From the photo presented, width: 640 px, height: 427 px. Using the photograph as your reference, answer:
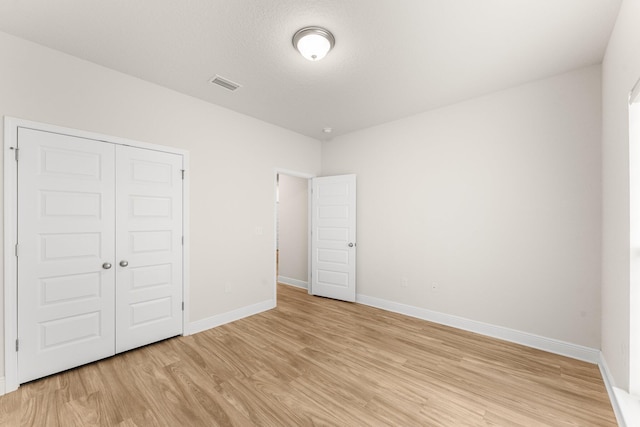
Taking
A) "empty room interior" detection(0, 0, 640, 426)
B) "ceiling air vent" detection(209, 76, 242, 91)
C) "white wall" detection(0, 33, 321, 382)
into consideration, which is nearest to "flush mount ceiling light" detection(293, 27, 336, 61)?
"empty room interior" detection(0, 0, 640, 426)

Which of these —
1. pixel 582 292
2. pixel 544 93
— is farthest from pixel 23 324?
pixel 544 93

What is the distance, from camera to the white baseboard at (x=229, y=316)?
10.7 ft

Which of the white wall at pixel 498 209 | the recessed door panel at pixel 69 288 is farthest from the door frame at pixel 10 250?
the white wall at pixel 498 209

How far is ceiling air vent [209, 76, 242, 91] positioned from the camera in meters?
2.85

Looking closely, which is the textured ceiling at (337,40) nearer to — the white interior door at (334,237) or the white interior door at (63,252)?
the white interior door at (63,252)

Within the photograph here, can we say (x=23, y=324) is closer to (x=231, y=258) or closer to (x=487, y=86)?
(x=231, y=258)

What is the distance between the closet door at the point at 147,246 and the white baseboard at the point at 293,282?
264 cm

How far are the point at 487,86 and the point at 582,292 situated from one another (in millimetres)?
2400

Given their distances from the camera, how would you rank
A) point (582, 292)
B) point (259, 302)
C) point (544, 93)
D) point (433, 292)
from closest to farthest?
point (582, 292), point (544, 93), point (433, 292), point (259, 302)

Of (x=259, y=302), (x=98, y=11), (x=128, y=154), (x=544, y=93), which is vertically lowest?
(x=259, y=302)

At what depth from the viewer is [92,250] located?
8.32 feet

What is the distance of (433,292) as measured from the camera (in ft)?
12.0

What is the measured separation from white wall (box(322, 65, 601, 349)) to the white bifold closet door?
9.78ft

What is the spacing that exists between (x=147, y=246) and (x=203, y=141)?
1.45m
